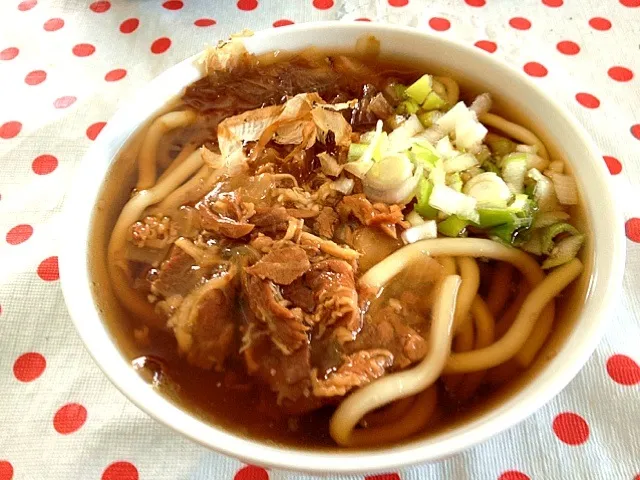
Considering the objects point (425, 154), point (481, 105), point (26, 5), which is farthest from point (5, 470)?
point (26, 5)

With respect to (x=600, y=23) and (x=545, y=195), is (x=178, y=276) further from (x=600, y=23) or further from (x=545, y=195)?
(x=600, y=23)

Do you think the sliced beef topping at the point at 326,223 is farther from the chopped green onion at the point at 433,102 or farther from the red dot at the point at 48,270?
the red dot at the point at 48,270

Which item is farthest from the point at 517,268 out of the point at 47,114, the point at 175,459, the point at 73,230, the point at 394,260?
the point at 47,114

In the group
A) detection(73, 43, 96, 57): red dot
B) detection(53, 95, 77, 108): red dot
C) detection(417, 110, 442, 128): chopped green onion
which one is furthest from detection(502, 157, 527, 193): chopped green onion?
detection(73, 43, 96, 57): red dot

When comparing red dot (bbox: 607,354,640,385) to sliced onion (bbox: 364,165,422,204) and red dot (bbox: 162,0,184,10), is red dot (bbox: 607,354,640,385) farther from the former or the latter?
red dot (bbox: 162,0,184,10)

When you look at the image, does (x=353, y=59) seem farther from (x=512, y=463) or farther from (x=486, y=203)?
(x=512, y=463)

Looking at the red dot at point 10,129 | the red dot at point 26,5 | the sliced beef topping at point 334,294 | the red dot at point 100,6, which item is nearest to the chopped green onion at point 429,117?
the sliced beef topping at point 334,294
